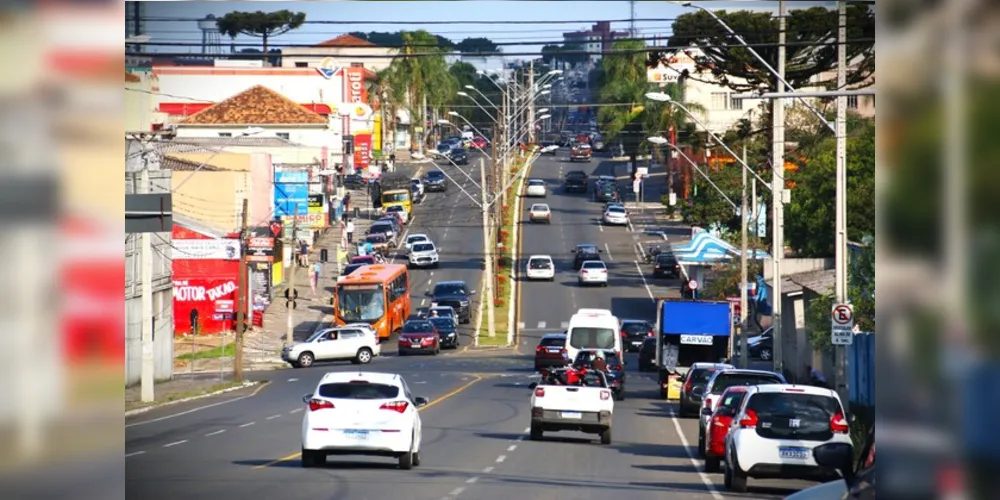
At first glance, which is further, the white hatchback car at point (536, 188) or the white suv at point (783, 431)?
the white hatchback car at point (536, 188)

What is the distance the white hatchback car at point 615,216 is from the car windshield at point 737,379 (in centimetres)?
7590

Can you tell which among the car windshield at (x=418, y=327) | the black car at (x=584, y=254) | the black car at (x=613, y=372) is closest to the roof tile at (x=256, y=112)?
the black car at (x=584, y=254)

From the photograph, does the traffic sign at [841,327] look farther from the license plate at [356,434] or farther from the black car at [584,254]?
the black car at [584,254]

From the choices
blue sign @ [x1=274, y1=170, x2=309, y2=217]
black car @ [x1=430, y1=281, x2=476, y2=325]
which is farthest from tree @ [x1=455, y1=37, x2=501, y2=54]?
blue sign @ [x1=274, y1=170, x2=309, y2=217]

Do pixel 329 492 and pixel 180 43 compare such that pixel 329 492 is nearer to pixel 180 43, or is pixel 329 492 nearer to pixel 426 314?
pixel 180 43

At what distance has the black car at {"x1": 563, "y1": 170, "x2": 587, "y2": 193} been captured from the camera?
4998 inches

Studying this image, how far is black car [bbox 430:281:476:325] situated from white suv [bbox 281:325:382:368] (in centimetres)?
1561

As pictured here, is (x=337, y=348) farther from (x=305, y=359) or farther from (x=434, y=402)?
(x=434, y=402)

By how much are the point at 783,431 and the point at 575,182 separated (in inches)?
4124

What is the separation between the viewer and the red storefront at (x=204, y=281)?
236 ft

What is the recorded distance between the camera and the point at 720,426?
87.3 feet

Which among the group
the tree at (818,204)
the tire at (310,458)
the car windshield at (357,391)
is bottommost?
the tire at (310,458)

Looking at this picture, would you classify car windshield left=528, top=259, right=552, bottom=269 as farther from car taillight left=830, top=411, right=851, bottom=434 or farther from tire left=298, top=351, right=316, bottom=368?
car taillight left=830, top=411, right=851, bottom=434

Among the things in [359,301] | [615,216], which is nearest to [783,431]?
[359,301]
